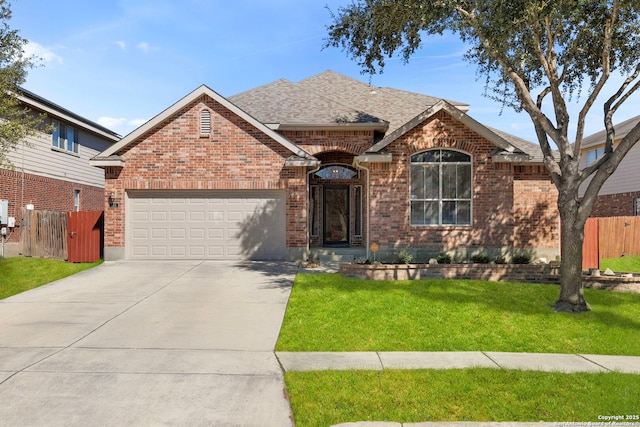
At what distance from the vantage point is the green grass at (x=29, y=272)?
39.4 feet

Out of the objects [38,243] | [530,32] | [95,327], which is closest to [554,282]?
[530,32]

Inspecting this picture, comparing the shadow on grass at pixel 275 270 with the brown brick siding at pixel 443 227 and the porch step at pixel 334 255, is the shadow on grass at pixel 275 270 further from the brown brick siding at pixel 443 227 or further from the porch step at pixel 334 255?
the brown brick siding at pixel 443 227

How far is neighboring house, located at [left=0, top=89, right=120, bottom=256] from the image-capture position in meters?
17.7

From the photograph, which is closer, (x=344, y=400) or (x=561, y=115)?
(x=344, y=400)

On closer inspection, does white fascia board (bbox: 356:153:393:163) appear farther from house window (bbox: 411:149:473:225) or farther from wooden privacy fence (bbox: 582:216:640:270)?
wooden privacy fence (bbox: 582:216:640:270)

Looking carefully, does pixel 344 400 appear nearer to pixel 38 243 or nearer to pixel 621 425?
pixel 621 425

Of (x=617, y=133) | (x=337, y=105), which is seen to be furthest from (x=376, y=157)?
(x=617, y=133)

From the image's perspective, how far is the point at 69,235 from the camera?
51.5ft

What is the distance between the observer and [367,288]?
1078cm

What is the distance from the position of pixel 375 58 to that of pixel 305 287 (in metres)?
7.73

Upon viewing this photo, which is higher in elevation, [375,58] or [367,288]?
[375,58]

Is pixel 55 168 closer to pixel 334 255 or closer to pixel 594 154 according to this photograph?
pixel 334 255

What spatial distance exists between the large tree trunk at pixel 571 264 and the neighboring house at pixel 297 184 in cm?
492

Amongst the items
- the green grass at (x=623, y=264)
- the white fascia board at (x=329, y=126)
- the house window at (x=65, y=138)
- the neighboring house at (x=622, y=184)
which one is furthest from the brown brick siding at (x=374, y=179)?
the neighboring house at (x=622, y=184)
